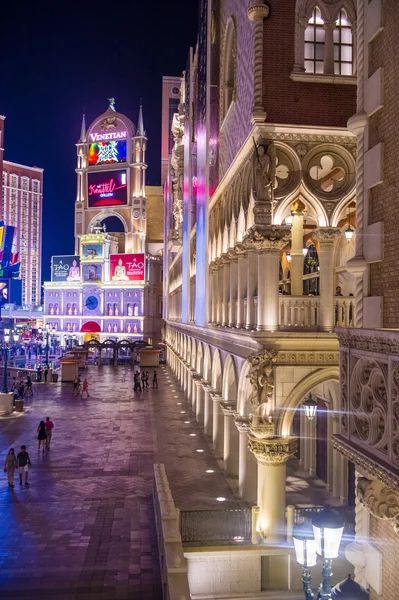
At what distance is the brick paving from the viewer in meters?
10.7

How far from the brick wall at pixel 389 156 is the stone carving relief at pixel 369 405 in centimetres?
124

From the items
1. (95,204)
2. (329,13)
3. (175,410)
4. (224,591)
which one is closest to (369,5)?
(329,13)

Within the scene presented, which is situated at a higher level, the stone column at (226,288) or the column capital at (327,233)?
the column capital at (327,233)

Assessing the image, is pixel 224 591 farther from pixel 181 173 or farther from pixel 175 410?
pixel 181 173

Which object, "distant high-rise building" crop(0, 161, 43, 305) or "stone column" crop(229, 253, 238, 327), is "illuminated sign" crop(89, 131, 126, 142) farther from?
"stone column" crop(229, 253, 238, 327)

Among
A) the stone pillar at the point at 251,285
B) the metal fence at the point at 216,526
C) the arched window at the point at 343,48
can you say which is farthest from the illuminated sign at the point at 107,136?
the metal fence at the point at 216,526

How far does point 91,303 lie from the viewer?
3189 inches

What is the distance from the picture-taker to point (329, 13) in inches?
556

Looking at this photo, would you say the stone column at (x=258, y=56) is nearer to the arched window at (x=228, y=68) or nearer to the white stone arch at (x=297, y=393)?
the arched window at (x=228, y=68)

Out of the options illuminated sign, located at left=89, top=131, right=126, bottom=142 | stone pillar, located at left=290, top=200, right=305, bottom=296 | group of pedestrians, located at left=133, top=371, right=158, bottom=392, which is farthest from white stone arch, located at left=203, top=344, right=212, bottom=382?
illuminated sign, located at left=89, top=131, right=126, bottom=142

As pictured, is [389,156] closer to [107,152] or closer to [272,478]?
[272,478]

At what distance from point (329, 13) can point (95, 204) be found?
241ft

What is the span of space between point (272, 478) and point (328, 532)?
7508 mm

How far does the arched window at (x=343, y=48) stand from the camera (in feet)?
47.3
